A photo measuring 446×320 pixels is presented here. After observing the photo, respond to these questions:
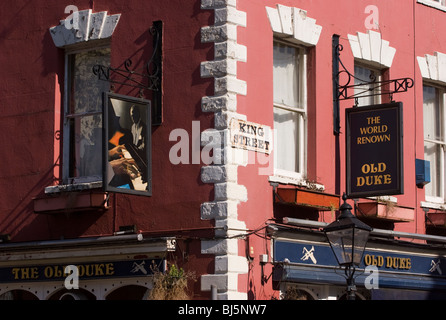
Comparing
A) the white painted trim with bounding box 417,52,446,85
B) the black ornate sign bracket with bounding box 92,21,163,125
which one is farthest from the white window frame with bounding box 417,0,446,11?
the black ornate sign bracket with bounding box 92,21,163,125

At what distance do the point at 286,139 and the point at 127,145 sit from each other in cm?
266

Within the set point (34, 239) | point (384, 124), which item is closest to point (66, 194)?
point (34, 239)

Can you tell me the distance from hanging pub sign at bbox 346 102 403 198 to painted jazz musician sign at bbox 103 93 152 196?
310 centimetres

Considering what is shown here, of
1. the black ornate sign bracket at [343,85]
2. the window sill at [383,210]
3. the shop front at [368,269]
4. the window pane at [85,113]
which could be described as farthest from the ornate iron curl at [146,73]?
the window sill at [383,210]

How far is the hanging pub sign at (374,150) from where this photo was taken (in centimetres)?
1616

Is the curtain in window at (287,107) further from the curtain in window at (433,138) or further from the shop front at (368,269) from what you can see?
the curtain in window at (433,138)

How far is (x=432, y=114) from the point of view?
19125mm

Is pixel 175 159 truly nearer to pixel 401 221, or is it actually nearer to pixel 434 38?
pixel 401 221

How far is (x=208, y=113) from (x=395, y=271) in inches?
163

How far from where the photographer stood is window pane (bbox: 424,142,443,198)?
18.9m

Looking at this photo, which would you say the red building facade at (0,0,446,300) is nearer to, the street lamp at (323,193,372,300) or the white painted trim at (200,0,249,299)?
the white painted trim at (200,0,249,299)

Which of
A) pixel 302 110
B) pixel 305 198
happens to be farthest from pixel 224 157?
pixel 302 110

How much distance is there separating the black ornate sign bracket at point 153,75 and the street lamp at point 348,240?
3018 millimetres

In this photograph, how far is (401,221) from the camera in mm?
17672
